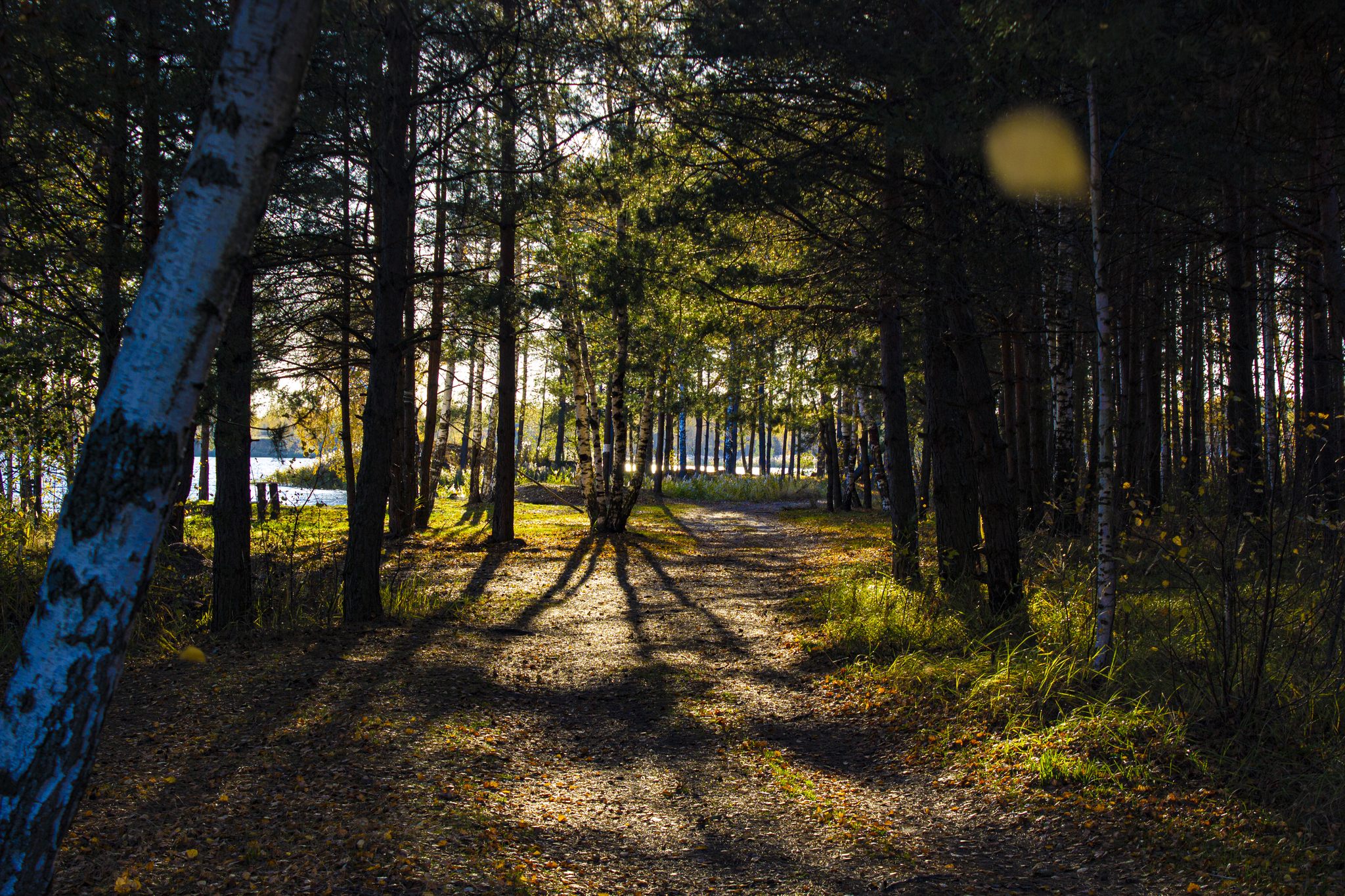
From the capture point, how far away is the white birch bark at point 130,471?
2199mm

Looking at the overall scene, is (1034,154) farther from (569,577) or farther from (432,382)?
(432,382)

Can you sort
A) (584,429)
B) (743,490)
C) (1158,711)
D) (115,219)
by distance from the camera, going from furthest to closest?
(743,490) → (584,429) → (115,219) → (1158,711)

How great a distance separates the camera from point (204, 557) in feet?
33.2

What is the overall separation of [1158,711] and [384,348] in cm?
669

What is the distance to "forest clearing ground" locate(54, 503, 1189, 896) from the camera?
3170 millimetres

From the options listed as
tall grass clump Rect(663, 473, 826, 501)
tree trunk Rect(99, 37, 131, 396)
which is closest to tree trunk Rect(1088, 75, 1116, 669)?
tree trunk Rect(99, 37, 131, 396)

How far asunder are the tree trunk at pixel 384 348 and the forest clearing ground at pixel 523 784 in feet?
2.36

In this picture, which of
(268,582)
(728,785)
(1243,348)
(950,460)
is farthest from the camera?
(1243,348)

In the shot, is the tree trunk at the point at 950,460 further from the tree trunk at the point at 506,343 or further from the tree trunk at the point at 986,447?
the tree trunk at the point at 506,343

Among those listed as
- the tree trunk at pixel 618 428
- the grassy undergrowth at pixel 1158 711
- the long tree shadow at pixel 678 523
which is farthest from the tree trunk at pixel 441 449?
the grassy undergrowth at pixel 1158 711

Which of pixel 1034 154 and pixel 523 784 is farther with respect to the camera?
pixel 1034 154

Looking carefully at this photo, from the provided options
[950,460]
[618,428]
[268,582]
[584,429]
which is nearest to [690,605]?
[950,460]

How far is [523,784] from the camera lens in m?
4.18

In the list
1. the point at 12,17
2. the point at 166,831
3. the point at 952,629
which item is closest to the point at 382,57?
the point at 12,17
